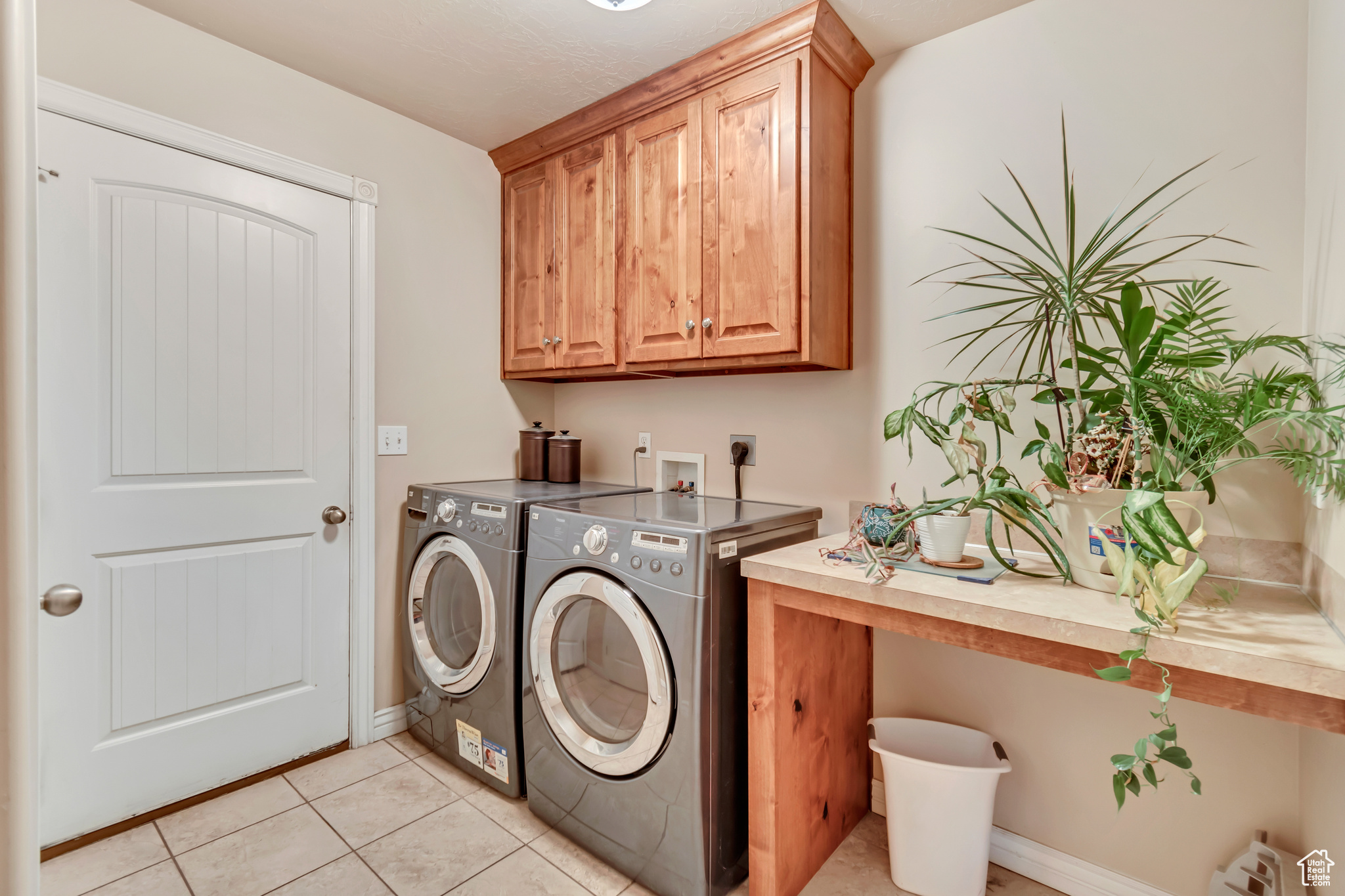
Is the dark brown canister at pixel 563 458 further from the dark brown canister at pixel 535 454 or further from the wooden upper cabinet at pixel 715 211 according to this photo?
the wooden upper cabinet at pixel 715 211

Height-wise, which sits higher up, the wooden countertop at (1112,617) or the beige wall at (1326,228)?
the beige wall at (1326,228)

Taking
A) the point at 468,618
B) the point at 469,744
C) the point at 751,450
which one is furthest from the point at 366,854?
the point at 751,450

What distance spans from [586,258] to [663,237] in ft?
1.29

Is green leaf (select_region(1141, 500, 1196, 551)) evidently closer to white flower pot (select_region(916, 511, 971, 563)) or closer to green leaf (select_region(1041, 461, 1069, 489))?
green leaf (select_region(1041, 461, 1069, 489))

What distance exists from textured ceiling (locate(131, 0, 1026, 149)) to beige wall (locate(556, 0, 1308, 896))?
0.71ft

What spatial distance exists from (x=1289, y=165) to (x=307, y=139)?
2.78 meters

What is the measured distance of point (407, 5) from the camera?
1.66 metres

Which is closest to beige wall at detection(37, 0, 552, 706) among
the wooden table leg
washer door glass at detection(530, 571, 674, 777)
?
washer door glass at detection(530, 571, 674, 777)

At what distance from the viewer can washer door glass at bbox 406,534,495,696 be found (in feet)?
6.32

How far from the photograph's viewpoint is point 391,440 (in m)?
2.29

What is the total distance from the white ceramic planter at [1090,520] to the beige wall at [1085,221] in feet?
0.89

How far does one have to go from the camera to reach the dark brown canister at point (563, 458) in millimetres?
2482

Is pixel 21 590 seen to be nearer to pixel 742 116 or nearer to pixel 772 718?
pixel 772 718

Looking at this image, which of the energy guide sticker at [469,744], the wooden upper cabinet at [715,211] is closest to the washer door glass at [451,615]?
the energy guide sticker at [469,744]
